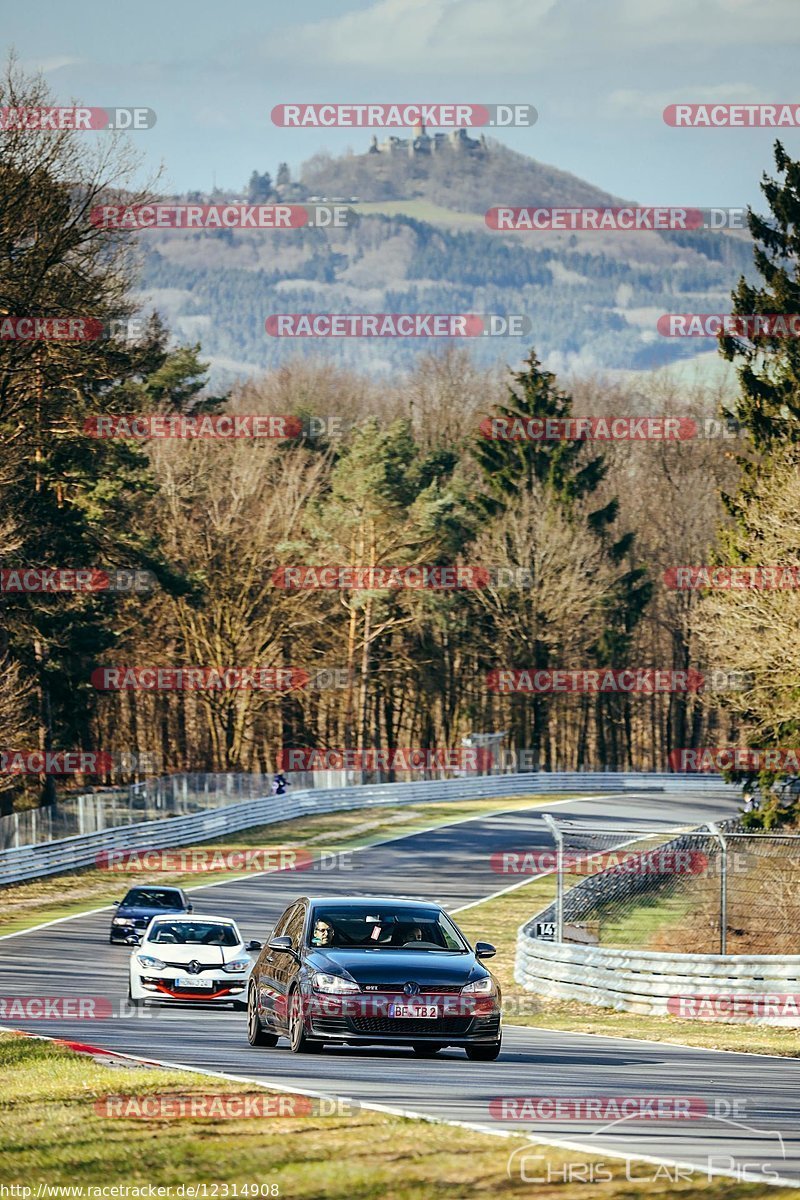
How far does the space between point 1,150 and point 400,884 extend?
768 inches

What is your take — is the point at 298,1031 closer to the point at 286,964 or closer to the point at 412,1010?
the point at 286,964

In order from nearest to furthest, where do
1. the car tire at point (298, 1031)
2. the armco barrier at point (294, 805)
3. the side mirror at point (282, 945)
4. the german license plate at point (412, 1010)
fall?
the german license plate at point (412, 1010), the car tire at point (298, 1031), the side mirror at point (282, 945), the armco barrier at point (294, 805)

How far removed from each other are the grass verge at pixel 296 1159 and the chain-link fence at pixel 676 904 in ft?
49.8

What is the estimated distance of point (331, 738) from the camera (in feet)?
290

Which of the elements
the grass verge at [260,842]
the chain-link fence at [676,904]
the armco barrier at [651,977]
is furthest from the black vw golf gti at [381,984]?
the grass verge at [260,842]

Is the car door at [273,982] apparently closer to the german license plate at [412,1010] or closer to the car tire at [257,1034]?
the car tire at [257,1034]

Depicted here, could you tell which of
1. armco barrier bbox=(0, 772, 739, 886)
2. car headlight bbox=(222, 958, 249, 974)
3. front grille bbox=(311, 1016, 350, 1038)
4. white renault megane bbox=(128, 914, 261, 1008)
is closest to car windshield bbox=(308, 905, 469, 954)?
front grille bbox=(311, 1016, 350, 1038)

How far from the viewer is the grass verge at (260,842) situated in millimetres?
39750

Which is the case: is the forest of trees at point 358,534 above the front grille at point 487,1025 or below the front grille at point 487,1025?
above

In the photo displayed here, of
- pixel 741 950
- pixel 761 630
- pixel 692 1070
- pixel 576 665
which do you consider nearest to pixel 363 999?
pixel 692 1070

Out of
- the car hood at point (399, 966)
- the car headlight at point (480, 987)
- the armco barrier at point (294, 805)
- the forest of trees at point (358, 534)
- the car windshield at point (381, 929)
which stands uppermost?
the forest of trees at point (358, 534)

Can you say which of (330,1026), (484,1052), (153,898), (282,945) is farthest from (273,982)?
(153,898)

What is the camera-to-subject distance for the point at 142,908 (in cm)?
3359

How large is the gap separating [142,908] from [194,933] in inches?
400
